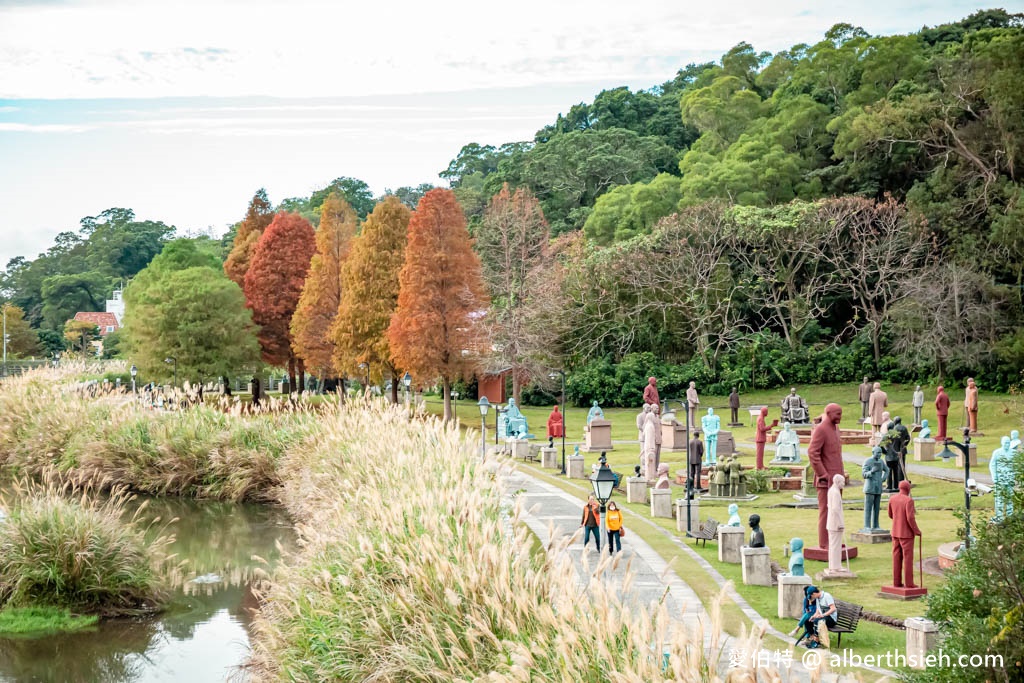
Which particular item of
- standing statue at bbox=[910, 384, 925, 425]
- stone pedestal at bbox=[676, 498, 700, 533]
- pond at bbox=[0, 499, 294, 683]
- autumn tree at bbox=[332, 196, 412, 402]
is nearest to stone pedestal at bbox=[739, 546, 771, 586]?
stone pedestal at bbox=[676, 498, 700, 533]

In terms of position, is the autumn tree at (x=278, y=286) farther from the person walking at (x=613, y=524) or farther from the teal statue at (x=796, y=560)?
the teal statue at (x=796, y=560)

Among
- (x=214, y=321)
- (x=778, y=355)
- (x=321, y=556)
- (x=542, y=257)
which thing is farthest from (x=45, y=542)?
(x=778, y=355)

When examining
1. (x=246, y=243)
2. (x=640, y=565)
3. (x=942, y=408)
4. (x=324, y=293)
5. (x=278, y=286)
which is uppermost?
(x=246, y=243)

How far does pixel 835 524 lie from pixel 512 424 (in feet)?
71.3

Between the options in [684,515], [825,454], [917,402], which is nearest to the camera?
[825,454]

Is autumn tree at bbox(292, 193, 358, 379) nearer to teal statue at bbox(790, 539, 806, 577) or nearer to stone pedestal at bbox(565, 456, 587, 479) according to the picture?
stone pedestal at bbox(565, 456, 587, 479)

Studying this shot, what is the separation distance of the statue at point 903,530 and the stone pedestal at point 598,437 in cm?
1979

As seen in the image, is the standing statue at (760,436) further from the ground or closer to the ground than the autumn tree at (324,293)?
closer to the ground

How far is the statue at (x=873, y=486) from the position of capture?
1808cm

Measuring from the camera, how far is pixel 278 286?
2098 inches

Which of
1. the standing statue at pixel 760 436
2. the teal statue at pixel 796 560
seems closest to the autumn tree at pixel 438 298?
the standing statue at pixel 760 436

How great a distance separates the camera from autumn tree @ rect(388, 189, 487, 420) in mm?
40500

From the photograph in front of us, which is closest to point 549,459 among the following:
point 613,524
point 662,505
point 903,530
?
point 662,505

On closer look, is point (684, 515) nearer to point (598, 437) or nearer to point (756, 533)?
point (756, 533)
